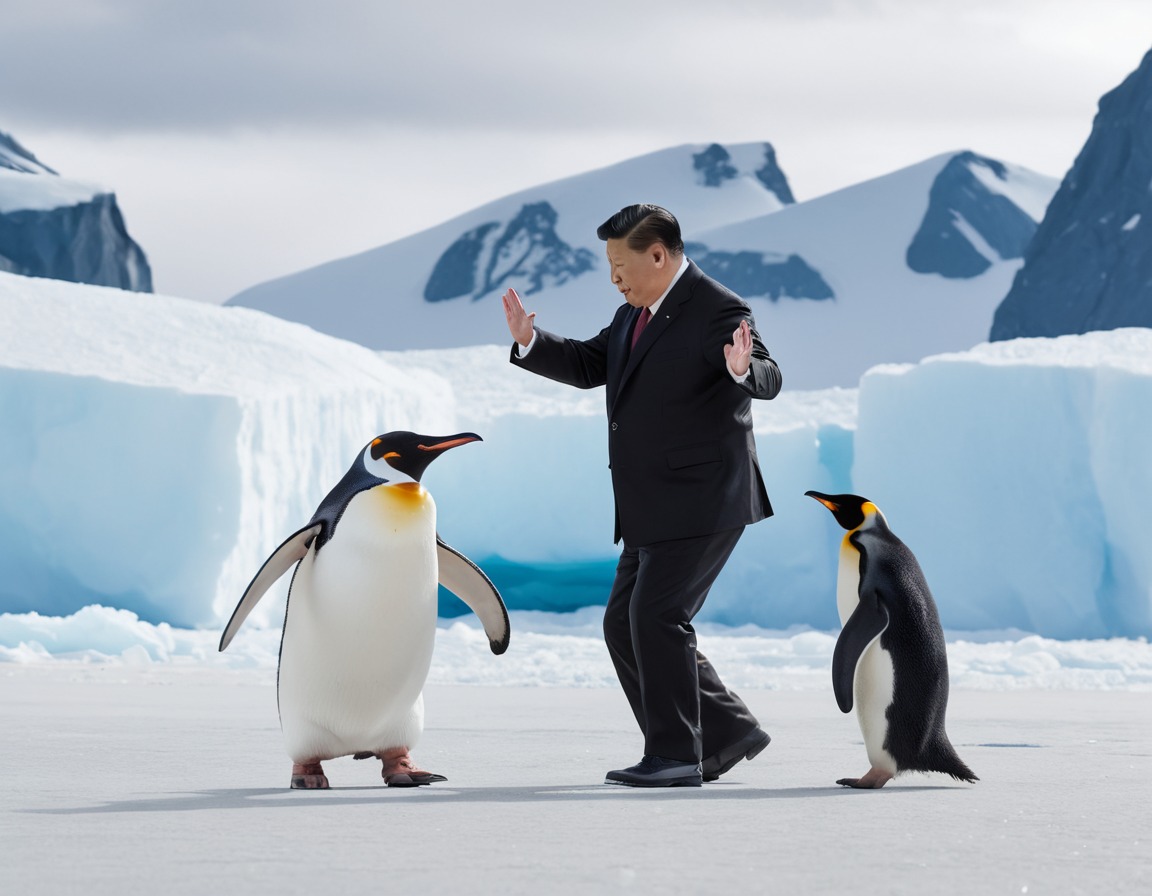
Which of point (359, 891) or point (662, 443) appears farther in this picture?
point (662, 443)

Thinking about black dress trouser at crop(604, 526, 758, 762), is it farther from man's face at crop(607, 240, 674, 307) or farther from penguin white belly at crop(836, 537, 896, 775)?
man's face at crop(607, 240, 674, 307)

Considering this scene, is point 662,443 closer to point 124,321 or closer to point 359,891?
point 359,891

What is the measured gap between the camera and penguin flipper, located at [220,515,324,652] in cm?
368

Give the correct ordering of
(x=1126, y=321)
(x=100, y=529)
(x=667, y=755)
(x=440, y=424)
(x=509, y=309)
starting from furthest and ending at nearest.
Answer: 1. (x=1126, y=321)
2. (x=440, y=424)
3. (x=100, y=529)
4. (x=509, y=309)
5. (x=667, y=755)

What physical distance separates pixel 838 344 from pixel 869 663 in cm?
6281

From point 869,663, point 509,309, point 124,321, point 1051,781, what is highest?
point 124,321

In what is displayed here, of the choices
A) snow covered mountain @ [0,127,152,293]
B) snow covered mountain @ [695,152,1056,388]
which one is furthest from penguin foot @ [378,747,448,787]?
snow covered mountain @ [695,152,1056,388]

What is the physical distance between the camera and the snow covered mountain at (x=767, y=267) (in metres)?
66.8

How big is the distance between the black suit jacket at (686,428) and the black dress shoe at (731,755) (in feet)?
1.75

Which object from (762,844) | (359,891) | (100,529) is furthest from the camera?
(100,529)

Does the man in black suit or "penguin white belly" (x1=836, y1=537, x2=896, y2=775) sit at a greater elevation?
the man in black suit

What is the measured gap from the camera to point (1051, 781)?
3770 mm

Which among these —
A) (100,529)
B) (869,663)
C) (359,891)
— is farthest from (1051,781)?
(100,529)

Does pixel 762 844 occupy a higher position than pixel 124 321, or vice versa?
pixel 124 321
